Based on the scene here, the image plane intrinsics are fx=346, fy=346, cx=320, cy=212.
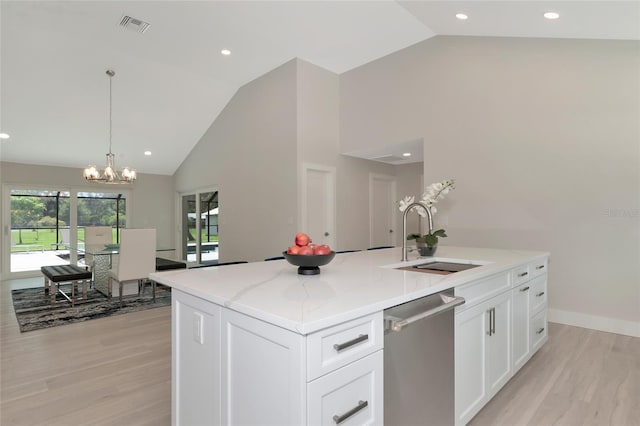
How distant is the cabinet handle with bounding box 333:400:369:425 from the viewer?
1067 mm

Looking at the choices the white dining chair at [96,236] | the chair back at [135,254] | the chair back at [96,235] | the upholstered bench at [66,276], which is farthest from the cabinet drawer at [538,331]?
the chair back at [96,235]

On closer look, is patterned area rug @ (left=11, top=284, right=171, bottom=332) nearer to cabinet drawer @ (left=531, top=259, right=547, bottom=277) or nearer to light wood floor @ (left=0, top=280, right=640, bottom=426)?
light wood floor @ (left=0, top=280, right=640, bottom=426)

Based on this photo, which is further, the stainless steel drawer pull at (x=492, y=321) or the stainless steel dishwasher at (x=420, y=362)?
the stainless steel drawer pull at (x=492, y=321)

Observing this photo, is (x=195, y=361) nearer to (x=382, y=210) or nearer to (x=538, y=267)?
(x=538, y=267)

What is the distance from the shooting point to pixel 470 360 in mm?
1758

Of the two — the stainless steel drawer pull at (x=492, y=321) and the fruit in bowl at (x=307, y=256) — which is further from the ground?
the fruit in bowl at (x=307, y=256)

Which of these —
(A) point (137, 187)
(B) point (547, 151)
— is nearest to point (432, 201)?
(B) point (547, 151)

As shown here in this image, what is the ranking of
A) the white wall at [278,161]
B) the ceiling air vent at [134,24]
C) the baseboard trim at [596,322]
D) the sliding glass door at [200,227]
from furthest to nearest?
the sliding glass door at [200,227], the white wall at [278,161], the ceiling air vent at [134,24], the baseboard trim at [596,322]

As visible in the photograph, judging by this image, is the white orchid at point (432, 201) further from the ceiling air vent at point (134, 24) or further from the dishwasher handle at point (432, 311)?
the ceiling air vent at point (134, 24)

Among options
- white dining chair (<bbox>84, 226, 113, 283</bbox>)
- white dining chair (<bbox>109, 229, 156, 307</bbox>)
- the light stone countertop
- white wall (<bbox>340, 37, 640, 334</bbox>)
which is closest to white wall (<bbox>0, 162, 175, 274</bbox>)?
white dining chair (<bbox>84, 226, 113, 283</bbox>)

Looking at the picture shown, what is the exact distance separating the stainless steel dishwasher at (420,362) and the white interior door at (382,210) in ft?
15.5

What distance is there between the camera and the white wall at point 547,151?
3.40 meters

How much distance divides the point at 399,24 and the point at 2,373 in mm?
5124

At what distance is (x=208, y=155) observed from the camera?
732cm
